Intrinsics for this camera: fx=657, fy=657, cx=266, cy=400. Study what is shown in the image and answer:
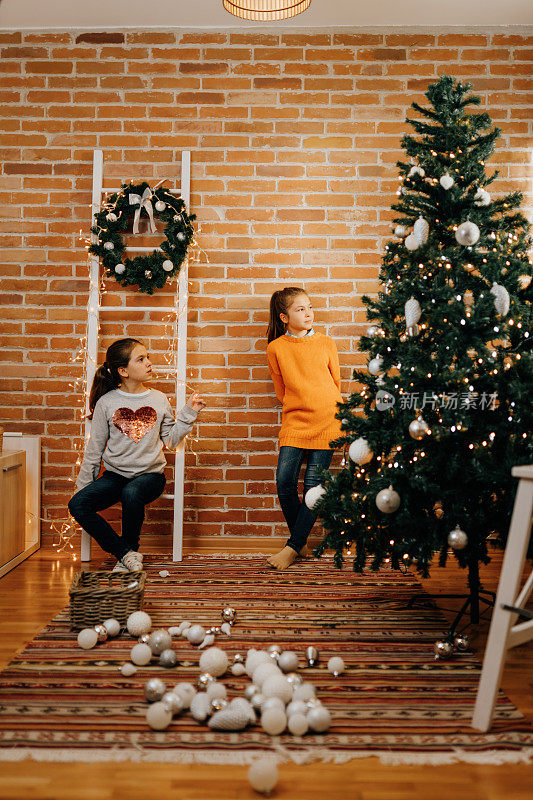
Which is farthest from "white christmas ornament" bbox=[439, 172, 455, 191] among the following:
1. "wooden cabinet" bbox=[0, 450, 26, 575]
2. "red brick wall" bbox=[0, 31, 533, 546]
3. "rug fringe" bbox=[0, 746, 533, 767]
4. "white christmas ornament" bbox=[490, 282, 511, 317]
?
"wooden cabinet" bbox=[0, 450, 26, 575]

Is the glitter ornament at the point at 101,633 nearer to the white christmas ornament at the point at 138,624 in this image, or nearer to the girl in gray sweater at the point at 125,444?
the white christmas ornament at the point at 138,624

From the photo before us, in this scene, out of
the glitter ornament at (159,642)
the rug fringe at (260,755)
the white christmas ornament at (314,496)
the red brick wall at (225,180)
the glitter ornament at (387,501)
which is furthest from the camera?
the red brick wall at (225,180)

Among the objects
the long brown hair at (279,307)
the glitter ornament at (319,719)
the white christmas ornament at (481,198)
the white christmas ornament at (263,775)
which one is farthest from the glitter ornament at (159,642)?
the white christmas ornament at (481,198)

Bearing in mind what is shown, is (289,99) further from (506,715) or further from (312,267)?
(506,715)

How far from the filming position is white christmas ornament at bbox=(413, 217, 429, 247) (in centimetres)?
217

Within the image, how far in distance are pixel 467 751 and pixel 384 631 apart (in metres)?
0.72

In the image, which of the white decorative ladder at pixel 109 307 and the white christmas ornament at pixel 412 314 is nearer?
the white christmas ornament at pixel 412 314

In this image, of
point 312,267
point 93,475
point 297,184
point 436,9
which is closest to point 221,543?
point 93,475

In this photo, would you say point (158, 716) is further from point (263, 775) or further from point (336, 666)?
point (336, 666)

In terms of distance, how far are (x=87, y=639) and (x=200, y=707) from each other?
0.57 meters

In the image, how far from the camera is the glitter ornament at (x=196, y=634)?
2.02 meters

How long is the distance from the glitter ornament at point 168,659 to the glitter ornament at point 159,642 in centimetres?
4

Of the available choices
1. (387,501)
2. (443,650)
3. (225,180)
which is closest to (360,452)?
(387,501)

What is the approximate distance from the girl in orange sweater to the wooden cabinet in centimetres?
116
